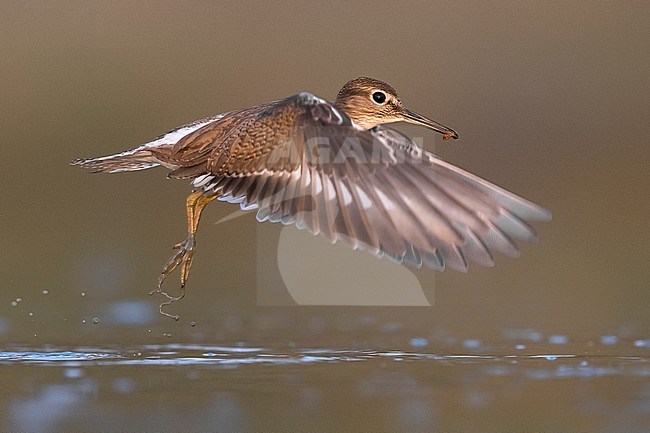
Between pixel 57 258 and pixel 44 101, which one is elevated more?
pixel 44 101

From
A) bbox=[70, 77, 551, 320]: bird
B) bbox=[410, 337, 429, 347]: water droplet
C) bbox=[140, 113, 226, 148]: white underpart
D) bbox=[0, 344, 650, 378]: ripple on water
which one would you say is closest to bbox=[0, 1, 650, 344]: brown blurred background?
bbox=[410, 337, 429, 347]: water droplet

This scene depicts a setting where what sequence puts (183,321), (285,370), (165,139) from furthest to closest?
(183,321) → (165,139) → (285,370)

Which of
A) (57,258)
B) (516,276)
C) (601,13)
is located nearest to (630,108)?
(601,13)

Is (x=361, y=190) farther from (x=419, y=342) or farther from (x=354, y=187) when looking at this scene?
(x=419, y=342)

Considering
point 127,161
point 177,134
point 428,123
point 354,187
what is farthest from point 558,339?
point 127,161

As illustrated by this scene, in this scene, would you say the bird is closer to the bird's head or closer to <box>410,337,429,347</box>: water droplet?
the bird's head

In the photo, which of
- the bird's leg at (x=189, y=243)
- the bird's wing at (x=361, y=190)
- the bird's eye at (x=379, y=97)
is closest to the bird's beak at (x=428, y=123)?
the bird's eye at (x=379, y=97)

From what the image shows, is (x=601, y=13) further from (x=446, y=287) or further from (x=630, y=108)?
(x=446, y=287)
